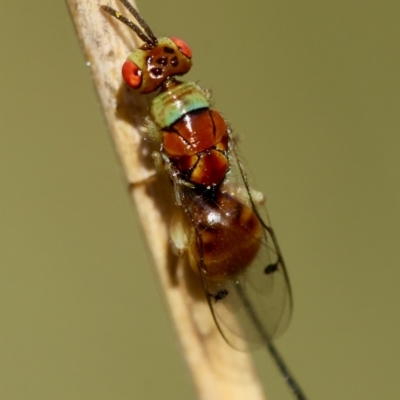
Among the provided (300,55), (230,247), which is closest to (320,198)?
(300,55)

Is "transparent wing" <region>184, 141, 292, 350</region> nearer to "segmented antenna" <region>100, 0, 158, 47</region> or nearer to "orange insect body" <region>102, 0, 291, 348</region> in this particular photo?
"orange insect body" <region>102, 0, 291, 348</region>

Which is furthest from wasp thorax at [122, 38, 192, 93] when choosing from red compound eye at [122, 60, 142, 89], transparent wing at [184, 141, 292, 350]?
transparent wing at [184, 141, 292, 350]

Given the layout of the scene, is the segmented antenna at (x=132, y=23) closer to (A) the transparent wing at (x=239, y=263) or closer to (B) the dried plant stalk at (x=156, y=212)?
(B) the dried plant stalk at (x=156, y=212)

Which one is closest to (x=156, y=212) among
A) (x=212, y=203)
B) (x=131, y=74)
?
(x=212, y=203)

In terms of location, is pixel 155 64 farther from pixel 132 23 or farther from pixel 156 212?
pixel 156 212

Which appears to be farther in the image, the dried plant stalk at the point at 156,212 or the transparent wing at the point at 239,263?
the transparent wing at the point at 239,263

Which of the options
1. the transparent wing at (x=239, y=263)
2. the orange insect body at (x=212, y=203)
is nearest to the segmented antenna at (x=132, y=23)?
the orange insect body at (x=212, y=203)
